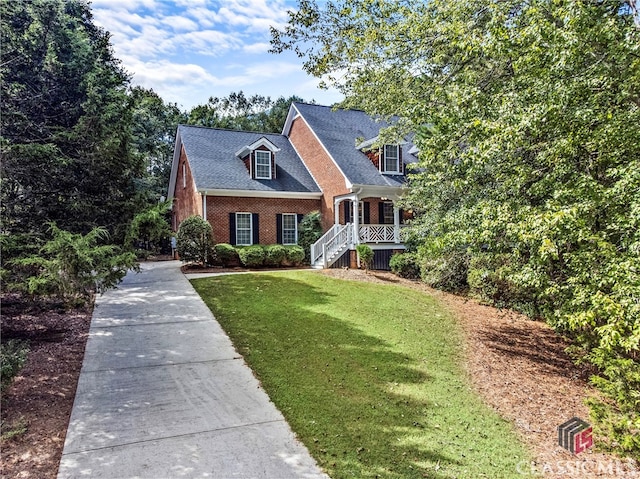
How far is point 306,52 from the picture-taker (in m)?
10.6

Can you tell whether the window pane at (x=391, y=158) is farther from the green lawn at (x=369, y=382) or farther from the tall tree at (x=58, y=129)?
the tall tree at (x=58, y=129)

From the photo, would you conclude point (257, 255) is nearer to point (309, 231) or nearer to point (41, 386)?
point (309, 231)

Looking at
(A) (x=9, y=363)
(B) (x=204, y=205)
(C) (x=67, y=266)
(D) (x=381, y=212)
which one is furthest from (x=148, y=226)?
(D) (x=381, y=212)

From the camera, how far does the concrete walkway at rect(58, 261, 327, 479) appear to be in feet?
12.7

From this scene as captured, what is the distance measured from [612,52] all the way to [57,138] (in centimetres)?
870

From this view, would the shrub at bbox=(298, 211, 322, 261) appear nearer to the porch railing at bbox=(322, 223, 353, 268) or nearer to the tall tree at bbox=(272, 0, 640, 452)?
the porch railing at bbox=(322, 223, 353, 268)

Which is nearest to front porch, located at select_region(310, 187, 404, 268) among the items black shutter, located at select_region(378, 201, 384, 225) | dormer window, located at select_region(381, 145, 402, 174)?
black shutter, located at select_region(378, 201, 384, 225)

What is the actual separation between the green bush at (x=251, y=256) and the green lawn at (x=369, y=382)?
4785mm

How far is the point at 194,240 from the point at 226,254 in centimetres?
143

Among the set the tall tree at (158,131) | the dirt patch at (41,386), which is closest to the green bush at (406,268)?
the dirt patch at (41,386)

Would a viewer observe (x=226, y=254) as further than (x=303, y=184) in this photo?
No

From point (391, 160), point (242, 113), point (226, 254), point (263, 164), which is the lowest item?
point (226, 254)

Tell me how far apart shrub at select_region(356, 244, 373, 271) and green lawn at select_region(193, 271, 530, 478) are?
461 centimetres

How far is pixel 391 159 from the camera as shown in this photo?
1888 cm
